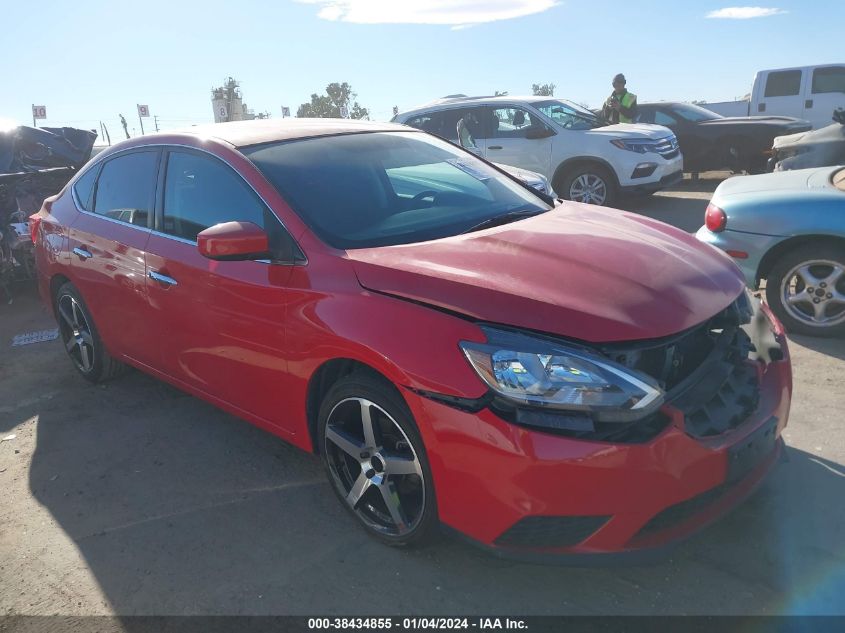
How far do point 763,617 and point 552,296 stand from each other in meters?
1.29

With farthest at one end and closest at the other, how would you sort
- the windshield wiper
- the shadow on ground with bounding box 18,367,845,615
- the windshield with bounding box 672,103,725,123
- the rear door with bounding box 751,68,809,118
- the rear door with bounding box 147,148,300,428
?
the rear door with bounding box 751,68,809,118 < the windshield with bounding box 672,103,725,123 < the windshield wiper < the rear door with bounding box 147,148,300,428 < the shadow on ground with bounding box 18,367,845,615

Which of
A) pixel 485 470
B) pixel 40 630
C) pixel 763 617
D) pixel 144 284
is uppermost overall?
pixel 144 284

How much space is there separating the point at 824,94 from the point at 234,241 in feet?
52.3

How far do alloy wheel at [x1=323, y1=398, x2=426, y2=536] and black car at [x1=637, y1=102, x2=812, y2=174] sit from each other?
11.5m

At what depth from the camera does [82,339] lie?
475cm

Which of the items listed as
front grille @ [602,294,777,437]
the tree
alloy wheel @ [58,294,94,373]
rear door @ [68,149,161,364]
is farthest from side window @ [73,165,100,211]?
the tree

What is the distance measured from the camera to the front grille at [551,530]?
218 cm

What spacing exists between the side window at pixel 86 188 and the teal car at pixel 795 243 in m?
4.23

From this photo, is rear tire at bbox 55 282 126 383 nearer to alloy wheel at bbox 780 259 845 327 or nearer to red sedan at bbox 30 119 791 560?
red sedan at bbox 30 119 791 560

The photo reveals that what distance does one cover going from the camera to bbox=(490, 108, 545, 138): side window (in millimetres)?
10320

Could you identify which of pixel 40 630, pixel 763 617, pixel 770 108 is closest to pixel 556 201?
pixel 763 617

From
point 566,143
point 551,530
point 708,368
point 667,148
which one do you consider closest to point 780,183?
point 708,368

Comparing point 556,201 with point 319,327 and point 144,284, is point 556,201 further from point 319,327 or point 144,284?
point 144,284

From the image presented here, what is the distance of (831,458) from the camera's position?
127 inches
